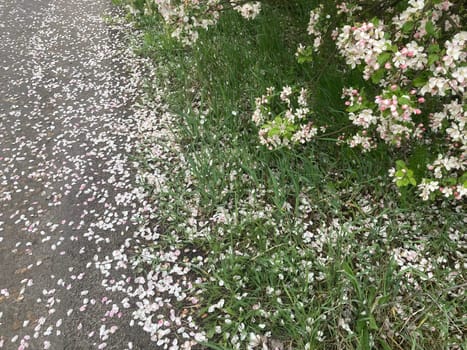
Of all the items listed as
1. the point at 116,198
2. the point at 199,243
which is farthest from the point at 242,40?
the point at 199,243

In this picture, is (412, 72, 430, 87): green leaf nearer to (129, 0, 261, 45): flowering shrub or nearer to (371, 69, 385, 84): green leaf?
(371, 69, 385, 84): green leaf

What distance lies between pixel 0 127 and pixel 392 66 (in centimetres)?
497

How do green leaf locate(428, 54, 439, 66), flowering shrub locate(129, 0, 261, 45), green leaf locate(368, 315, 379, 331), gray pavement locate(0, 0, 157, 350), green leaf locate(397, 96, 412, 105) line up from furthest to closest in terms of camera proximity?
flowering shrub locate(129, 0, 261, 45), gray pavement locate(0, 0, 157, 350), green leaf locate(368, 315, 379, 331), green leaf locate(397, 96, 412, 105), green leaf locate(428, 54, 439, 66)

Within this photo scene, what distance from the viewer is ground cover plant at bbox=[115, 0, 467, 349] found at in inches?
82.7

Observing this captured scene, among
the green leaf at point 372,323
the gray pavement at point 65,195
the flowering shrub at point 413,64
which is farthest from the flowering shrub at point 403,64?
the gray pavement at point 65,195

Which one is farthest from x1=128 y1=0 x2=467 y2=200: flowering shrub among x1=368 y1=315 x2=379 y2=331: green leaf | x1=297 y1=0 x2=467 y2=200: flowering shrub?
x1=368 y1=315 x2=379 y2=331: green leaf

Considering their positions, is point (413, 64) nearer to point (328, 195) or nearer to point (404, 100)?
point (404, 100)

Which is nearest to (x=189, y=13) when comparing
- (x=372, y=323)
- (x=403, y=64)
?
(x=403, y=64)

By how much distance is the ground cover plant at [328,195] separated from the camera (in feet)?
6.89

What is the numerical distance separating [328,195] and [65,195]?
2.58m

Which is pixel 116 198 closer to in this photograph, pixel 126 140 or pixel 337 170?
pixel 126 140

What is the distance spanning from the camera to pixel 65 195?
12.2ft

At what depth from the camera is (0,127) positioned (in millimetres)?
4934

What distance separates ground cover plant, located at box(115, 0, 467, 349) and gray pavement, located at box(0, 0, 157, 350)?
35 centimetres
